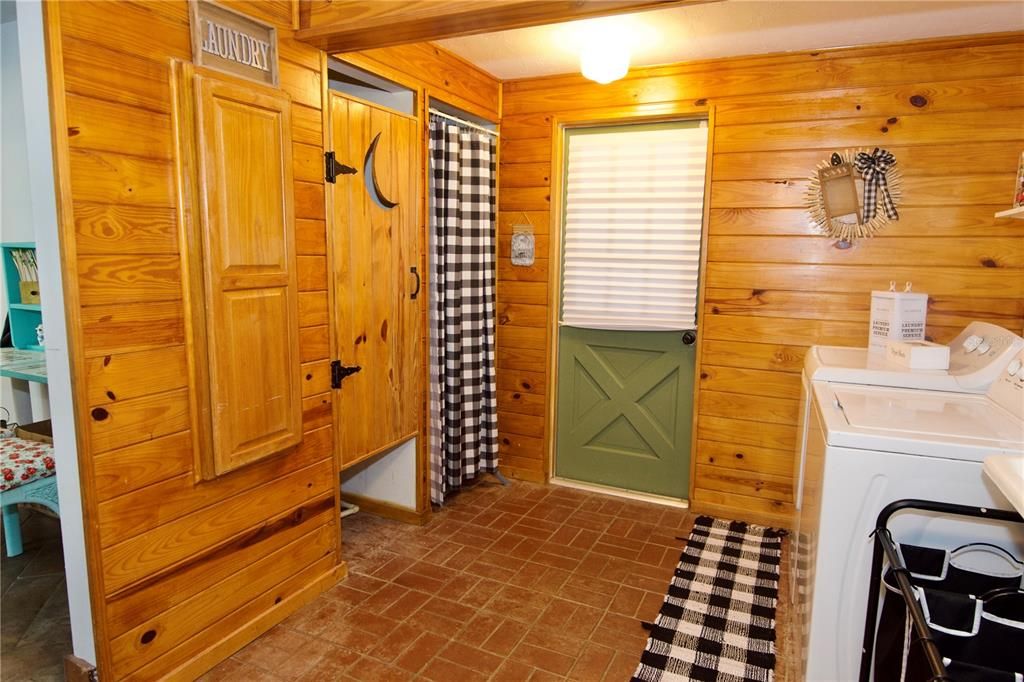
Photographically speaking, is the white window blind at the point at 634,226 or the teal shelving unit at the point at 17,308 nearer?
the white window blind at the point at 634,226

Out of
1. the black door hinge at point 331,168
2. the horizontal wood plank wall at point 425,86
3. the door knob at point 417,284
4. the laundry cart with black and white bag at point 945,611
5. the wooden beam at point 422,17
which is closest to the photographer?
the laundry cart with black and white bag at point 945,611

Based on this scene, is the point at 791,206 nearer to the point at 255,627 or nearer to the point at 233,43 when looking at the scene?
the point at 233,43

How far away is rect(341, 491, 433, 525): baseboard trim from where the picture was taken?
3182 mm

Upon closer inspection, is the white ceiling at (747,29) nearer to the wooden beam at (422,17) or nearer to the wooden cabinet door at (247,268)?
the wooden beam at (422,17)

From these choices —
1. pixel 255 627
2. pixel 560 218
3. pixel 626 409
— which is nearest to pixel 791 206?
pixel 560 218

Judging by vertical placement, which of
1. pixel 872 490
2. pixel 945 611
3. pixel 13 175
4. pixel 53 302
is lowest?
pixel 945 611

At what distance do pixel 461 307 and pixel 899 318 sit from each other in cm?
200

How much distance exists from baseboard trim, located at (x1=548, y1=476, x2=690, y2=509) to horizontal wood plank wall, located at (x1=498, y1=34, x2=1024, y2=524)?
0.13 meters

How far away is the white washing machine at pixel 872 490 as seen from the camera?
1459 mm

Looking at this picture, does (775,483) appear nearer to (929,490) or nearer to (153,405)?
(929,490)

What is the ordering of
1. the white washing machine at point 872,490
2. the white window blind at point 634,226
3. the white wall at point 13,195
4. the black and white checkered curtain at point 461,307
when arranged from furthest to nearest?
the white wall at point 13,195
the white window blind at point 634,226
the black and white checkered curtain at point 461,307
the white washing machine at point 872,490

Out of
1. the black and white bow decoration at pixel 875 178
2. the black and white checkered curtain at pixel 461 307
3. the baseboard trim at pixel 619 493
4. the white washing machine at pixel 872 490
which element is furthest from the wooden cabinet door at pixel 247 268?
the black and white bow decoration at pixel 875 178

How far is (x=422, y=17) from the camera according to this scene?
6.02 feet

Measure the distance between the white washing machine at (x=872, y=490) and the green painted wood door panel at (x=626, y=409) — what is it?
164cm
